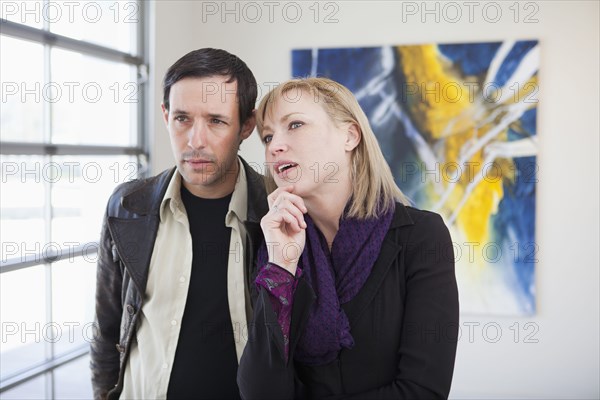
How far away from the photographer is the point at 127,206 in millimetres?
1642

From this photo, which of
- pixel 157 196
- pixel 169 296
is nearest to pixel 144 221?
pixel 157 196

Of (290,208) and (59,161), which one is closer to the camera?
(290,208)

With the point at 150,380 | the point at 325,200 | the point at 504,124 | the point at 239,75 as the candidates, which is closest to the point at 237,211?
the point at 325,200

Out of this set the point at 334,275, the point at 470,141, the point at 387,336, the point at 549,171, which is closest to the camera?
the point at 387,336

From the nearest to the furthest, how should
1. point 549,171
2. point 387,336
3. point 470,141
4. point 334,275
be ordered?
point 387,336
point 334,275
point 549,171
point 470,141

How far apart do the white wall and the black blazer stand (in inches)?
96.6

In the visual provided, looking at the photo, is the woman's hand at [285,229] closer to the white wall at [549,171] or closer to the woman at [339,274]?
the woman at [339,274]

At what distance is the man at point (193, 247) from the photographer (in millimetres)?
1525

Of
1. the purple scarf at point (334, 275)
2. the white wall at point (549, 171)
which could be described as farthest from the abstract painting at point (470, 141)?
the purple scarf at point (334, 275)

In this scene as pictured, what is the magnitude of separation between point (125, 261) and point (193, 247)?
6.8 inches

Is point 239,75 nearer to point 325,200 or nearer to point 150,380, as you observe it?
point 325,200

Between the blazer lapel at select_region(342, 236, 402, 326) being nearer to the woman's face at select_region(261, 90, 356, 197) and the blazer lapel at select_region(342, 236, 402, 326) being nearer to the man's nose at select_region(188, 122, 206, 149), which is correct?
the woman's face at select_region(261, 90, 356, 197)

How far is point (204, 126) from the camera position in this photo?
1.53 meters

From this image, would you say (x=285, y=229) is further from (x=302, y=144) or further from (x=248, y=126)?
(x=248, y=126)
